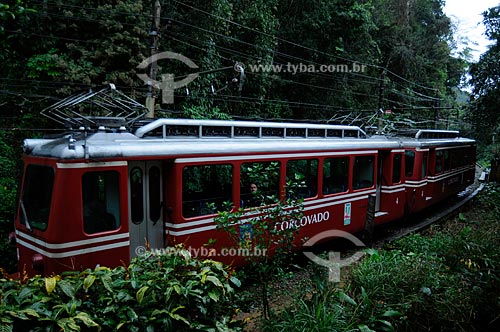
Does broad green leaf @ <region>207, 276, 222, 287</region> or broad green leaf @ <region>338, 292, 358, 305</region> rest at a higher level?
broad green leaf @ <region>207, 276, 222, 287</region>

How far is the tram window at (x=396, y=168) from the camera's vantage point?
11901 mm

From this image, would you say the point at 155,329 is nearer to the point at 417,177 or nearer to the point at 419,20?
the point at 417,177

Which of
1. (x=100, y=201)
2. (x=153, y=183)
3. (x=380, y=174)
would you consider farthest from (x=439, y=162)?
(x=100, y=201)

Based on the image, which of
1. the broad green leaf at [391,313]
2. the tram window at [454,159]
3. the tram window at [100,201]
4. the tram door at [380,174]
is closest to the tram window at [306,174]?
the tram door at [380,174]

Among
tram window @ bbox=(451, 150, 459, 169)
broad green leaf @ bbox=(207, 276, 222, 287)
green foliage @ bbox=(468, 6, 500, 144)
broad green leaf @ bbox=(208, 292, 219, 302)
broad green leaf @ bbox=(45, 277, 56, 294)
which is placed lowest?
tram window @ bbox=(451, 150, 459, 169)

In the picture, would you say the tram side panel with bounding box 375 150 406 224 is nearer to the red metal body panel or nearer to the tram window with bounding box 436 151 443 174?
the tram window with bounding box 436 151 443 174

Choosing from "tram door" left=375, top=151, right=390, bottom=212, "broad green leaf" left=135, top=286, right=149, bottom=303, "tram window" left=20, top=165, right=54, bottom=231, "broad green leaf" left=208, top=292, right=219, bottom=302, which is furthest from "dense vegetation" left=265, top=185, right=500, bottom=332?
"tram door" left=375, top=151, right=390, bottom=212

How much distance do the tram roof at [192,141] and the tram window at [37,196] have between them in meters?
0.26

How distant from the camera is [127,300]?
3.03 m

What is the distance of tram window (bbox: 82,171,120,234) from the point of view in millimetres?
5461

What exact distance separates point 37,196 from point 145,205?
1.53 metres

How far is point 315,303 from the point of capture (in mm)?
4523

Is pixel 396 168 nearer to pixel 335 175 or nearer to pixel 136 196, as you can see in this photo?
pixel 335 175

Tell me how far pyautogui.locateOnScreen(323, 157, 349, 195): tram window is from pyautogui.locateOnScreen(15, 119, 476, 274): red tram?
0.08 ft
